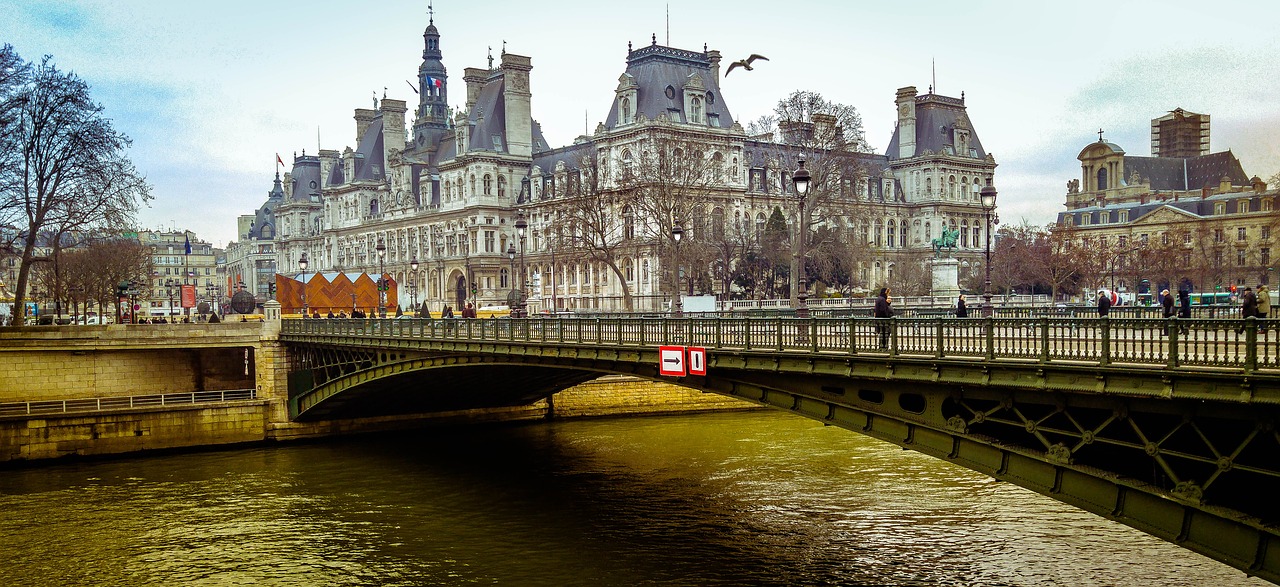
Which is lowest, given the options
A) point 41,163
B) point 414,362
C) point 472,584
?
point 472,584

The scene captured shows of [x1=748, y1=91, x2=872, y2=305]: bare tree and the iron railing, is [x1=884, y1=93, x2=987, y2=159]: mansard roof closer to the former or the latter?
[x1=748, y1=91, x2=872, y2=305]: bare tree

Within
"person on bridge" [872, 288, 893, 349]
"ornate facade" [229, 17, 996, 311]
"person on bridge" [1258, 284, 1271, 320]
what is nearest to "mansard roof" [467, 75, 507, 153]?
"ornate facade" [229, 17, 996, 311]

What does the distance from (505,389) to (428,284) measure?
233 feet

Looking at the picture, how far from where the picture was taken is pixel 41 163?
4950cm

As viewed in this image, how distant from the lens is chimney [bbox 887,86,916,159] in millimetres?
106750

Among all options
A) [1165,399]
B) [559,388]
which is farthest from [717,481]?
[1165,399]

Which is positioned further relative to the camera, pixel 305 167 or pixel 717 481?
pixel 305 167

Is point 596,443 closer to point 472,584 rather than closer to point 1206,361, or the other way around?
point 472,584

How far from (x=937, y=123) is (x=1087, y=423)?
3754 inches

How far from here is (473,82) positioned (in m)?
106

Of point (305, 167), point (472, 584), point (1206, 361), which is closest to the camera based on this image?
point (1206, 361)

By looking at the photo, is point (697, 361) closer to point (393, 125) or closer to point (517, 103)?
point (517, 103)

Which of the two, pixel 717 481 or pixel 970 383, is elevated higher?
pixel 970 383

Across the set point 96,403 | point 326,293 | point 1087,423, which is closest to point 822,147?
point 326,293
